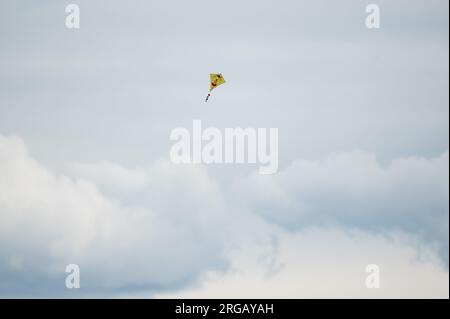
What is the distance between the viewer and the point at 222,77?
145 meters
